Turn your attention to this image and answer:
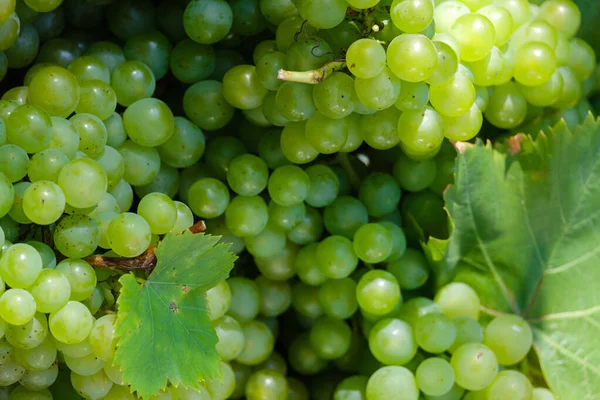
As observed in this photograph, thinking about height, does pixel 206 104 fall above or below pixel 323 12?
below

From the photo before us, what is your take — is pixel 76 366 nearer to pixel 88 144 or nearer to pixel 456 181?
pixel 88 144

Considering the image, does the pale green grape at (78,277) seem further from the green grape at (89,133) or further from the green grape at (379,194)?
the green grape at (379,194)

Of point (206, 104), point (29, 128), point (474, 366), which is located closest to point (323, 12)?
point (206, 104)

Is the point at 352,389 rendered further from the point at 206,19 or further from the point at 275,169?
the point at 206,19

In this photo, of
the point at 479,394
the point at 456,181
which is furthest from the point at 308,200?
the point at 479,394

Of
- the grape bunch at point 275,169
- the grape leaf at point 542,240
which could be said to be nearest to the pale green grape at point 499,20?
the grape bunch at point 275,169

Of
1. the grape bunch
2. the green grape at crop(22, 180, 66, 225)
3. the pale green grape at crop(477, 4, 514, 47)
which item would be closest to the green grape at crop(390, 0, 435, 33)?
the grape bunch

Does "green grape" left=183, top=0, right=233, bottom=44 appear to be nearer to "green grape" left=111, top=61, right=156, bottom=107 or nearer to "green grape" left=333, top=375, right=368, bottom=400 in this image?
"green grape" left=111, top=61, right=156, bottom=107
